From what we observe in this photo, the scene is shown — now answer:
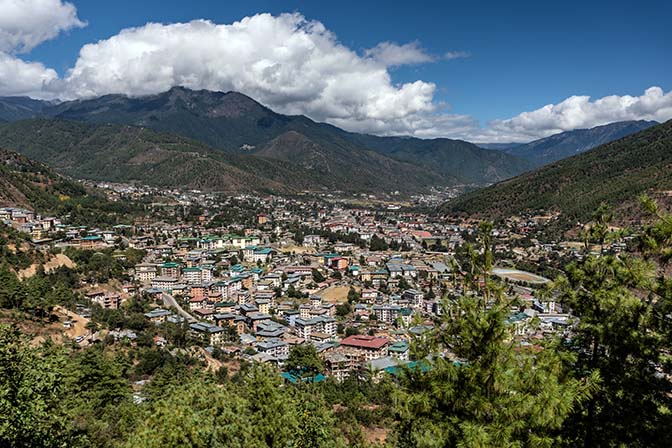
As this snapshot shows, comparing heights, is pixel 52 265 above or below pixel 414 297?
above

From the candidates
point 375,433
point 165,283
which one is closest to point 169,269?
point 165,283

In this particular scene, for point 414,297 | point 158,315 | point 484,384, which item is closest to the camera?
point 484,384

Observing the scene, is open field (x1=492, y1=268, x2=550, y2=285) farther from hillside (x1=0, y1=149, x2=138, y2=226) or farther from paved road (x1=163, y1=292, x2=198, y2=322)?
hillside (x1=0, y1=149, x2=138, y2=226)

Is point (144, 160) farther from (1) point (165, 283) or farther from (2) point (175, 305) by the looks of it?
(2) point (175, 305)

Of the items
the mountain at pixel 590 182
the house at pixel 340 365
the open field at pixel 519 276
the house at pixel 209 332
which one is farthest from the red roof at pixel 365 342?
the mountain at pixel 590 182

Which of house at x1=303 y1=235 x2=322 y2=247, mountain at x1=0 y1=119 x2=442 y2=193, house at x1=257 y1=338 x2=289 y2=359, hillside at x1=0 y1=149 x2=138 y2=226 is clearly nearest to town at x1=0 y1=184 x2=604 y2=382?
house at x1=257 y1=338 x2=289 y2=359

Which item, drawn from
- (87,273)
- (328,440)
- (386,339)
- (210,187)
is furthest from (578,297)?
(210,187)

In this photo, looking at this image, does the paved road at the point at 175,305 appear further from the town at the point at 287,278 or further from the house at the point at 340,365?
the house at the point at 340,365
